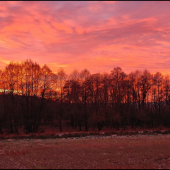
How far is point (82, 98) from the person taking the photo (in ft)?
183

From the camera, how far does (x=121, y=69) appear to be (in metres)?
59.7

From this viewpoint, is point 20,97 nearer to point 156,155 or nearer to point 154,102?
point 156,155

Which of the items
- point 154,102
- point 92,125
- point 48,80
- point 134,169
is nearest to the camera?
point 134,169

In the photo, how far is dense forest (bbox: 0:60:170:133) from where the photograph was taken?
4816cm

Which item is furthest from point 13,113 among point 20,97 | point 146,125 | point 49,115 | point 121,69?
point 146,125

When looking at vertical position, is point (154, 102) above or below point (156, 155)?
above

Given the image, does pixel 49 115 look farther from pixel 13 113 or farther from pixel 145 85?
pixel 145 85

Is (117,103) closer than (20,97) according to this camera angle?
No

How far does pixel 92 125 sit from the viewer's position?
56.4 metres

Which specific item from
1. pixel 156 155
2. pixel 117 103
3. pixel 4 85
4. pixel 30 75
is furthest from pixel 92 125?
pixel 156 155

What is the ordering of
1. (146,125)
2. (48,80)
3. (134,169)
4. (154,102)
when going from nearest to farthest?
(134,169) → (48,80) → (146,125) → (154,102)

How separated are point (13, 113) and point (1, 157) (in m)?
29.2

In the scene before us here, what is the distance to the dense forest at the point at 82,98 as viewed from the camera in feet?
158

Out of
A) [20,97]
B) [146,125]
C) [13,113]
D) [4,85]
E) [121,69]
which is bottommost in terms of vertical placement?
[146,125]
